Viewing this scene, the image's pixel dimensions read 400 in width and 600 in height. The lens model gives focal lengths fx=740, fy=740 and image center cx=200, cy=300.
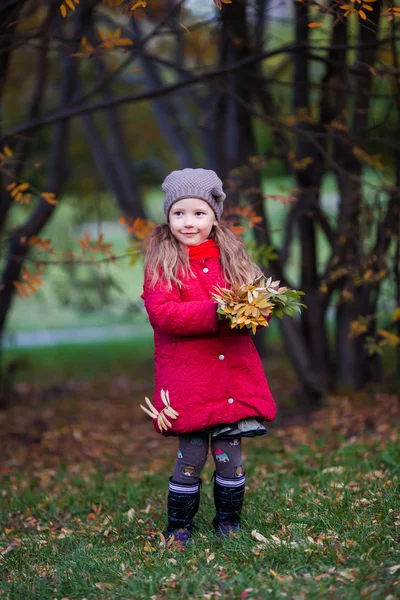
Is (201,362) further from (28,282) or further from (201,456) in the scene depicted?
(28,282)

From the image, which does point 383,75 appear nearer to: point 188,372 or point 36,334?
point 188,372

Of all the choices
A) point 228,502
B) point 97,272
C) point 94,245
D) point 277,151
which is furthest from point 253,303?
point 97,272

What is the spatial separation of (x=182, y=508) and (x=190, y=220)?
4.49 feet

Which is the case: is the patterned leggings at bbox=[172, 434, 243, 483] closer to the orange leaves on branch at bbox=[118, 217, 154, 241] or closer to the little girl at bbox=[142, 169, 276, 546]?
the little girl at bbox=[142, 169, 276, 546]

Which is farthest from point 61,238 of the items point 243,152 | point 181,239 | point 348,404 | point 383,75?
point 181,239

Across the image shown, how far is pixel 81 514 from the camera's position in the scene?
14.5 ft

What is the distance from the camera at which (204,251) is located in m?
3.52

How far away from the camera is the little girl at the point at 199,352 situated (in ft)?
10.8

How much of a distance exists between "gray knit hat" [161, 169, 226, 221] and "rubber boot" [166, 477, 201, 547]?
52.2 inches

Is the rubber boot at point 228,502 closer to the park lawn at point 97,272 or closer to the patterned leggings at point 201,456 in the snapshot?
the patterned leggings at point 201,456

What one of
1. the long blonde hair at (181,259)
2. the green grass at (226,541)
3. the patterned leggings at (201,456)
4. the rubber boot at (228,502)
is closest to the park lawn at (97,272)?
the long blonde hair at (181,259)

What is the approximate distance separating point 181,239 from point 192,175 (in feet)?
1.00

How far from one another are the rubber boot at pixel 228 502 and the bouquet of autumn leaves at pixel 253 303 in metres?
0.80

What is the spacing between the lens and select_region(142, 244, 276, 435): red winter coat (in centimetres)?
327
